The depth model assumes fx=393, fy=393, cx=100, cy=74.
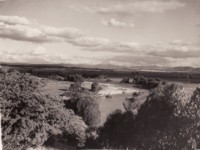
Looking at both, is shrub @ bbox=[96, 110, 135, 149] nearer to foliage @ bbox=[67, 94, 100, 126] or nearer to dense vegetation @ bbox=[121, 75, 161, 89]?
foliage @ bbox=[67, 94, 100, 126]

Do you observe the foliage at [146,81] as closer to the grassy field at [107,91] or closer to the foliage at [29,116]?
the grassy field at [107,91]

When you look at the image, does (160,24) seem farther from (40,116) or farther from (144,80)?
(40,116)

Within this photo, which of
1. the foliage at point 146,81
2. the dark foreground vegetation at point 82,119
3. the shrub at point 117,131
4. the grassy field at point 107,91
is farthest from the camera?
the shrub at point 117,131

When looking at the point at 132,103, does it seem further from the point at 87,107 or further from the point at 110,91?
the point at 87,107

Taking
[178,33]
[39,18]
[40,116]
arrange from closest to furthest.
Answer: [178,33] < [39,18] < [40,116]

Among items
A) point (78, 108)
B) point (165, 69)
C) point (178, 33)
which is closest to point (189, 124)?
point (165, 69)

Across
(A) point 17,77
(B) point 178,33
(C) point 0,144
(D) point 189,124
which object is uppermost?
(B) point 178,33

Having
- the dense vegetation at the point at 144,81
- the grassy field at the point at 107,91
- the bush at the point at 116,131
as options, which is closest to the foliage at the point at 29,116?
the grassy field at the point at 107,91
